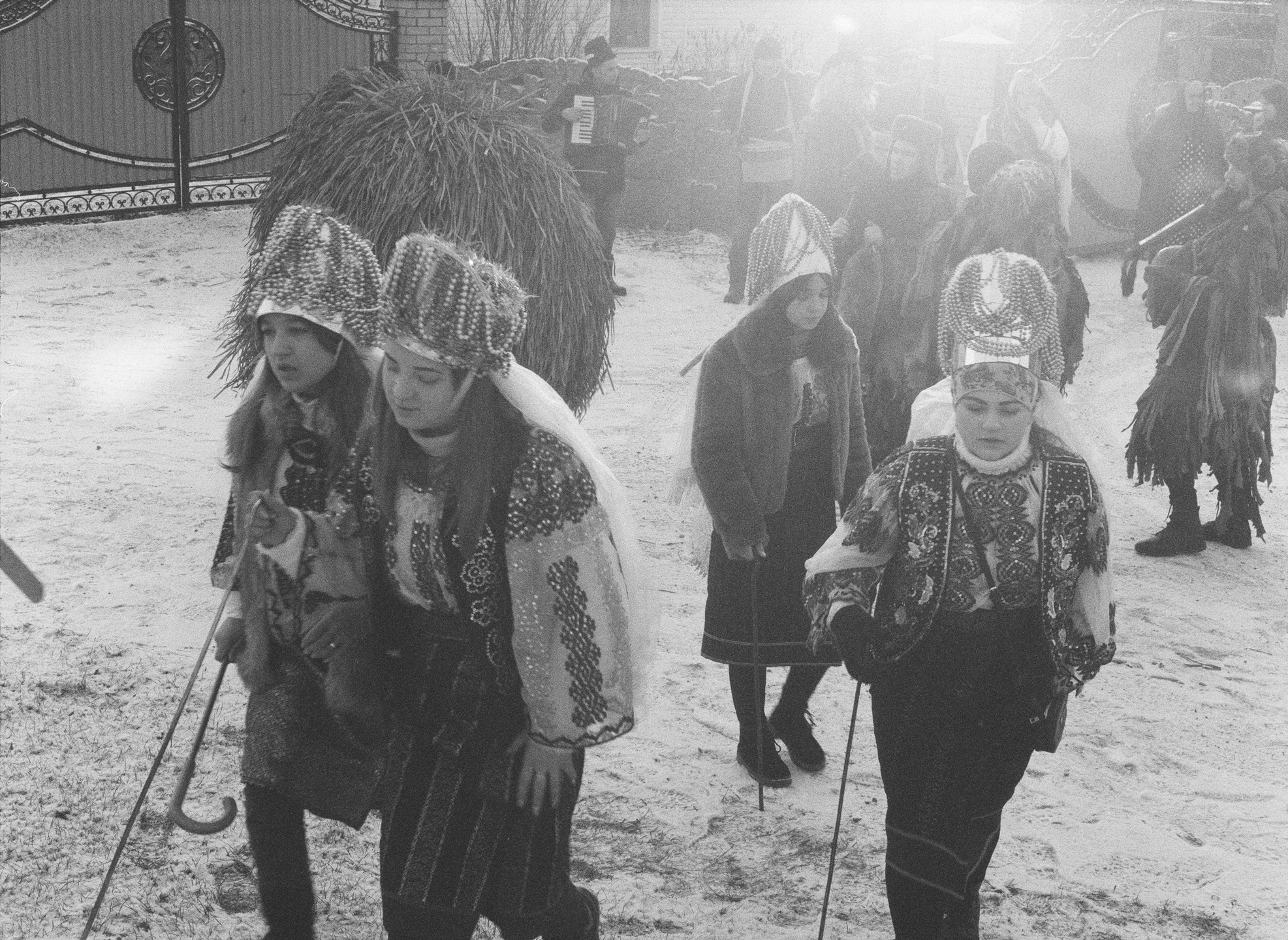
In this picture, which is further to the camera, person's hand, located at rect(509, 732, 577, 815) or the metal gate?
the metal gate

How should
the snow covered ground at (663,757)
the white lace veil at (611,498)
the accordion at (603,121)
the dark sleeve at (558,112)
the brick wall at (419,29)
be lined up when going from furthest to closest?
the brick wall at (419,29) < the dark sleeve at (558,112) < the accordion at (603,121) < the snow covered ground at (663,757) < the white lace veil at (611,498)

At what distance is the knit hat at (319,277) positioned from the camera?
132 inches

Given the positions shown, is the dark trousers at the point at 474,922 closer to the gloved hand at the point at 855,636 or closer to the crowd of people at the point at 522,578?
the crowd of people at the point at 522,578

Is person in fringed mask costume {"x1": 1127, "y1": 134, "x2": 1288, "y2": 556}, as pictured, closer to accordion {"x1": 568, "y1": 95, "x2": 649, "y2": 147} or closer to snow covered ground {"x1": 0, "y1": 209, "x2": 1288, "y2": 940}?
snow covered ground {"x1": 0, "y1": 209, "x2": 1288, "y2": 940}

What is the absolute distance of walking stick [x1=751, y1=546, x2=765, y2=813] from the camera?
4.46 meters

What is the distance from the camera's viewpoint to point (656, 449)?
799cm

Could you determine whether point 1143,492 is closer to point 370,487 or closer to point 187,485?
point 187,485

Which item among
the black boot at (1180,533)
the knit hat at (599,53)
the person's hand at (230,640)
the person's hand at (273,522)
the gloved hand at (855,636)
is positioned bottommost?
the black boot at (1180,533)

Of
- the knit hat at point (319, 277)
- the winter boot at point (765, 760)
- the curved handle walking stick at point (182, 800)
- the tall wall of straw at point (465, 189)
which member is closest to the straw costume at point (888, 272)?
the tall wall of straw at point (465, 189)

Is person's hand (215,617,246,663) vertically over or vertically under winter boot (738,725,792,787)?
over

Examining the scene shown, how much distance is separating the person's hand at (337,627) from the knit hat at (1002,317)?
Result: 1415mm

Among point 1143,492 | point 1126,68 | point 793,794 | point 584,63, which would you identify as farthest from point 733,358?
point 1126,68

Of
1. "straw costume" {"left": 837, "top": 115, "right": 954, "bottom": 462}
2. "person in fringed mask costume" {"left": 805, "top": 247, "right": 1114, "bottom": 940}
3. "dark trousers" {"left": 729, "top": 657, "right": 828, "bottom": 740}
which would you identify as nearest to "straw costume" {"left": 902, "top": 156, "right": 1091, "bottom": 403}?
"straw costume" {"left": 837, "top": 115, "right": 954, "bottom": 462}

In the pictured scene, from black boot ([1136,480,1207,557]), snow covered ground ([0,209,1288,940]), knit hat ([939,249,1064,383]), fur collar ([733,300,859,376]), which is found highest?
knit hat ([939,249,1064,383])
